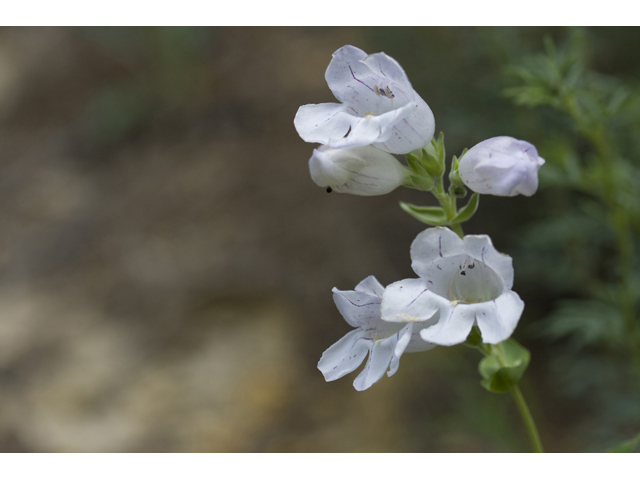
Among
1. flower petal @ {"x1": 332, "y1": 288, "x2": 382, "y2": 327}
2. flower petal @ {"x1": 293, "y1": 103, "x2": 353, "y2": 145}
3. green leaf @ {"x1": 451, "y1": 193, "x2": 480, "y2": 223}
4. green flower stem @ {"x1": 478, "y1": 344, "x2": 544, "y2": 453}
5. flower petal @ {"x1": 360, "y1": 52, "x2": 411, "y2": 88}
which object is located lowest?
green flower stem @ {"x1": 478, "y1": 344, "x2": 544, "y2": 453}

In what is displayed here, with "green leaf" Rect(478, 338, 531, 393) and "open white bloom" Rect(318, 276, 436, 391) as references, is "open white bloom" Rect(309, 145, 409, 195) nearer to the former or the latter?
"open white bloom" Rect(318, 276, 436, 391)

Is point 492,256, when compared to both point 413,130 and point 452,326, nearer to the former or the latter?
point 452,326

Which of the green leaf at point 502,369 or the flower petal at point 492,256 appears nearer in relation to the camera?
the flower petal at point 492,256

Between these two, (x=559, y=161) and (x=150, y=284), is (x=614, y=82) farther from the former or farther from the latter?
(x=150, y=284)

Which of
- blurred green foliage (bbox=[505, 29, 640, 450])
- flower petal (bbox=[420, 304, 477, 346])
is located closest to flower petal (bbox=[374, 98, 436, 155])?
flower petal (bbox=[420, 304, 477, 346])

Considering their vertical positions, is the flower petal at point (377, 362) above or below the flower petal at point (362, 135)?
below

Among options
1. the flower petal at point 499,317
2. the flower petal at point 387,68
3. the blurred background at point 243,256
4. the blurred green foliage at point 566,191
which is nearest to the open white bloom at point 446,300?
the flower petal at point 499,317

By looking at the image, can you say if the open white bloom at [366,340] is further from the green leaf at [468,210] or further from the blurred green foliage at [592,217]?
the blurred green foliage at [592,217]

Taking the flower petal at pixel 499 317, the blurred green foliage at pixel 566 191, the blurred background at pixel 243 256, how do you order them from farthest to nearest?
the blurred background at pixel 243 256, the blurred green foliage at pixel 566 191, the flower petal at pixel 499 317
